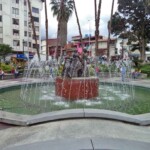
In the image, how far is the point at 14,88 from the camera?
1539 cm

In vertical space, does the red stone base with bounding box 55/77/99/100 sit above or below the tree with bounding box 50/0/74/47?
below

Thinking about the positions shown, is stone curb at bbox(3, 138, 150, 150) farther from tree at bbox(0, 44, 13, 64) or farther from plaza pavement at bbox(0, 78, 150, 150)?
tree at bbox(0, 44, 13, 64)

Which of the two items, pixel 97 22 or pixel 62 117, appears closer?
pixel 62 117

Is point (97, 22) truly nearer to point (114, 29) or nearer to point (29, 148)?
point (114, 29)

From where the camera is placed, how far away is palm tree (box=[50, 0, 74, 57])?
30.5 m

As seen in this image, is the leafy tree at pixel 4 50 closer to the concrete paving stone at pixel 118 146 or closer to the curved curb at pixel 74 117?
the curved curb at pixel 74 117

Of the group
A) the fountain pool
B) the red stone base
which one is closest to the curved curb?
the fountain pool

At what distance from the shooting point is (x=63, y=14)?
35.5 metres

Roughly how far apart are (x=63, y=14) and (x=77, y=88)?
25408 millimetres

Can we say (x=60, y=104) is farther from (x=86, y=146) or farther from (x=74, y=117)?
(x=86, y=146)

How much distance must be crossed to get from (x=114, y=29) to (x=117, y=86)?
95.8 feet

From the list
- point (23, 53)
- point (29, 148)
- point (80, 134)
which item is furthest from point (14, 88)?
point (23, 53)

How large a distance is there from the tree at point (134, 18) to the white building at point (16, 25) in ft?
78.0

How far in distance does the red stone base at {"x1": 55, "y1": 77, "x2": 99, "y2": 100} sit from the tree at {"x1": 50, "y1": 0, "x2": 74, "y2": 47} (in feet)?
60.7
